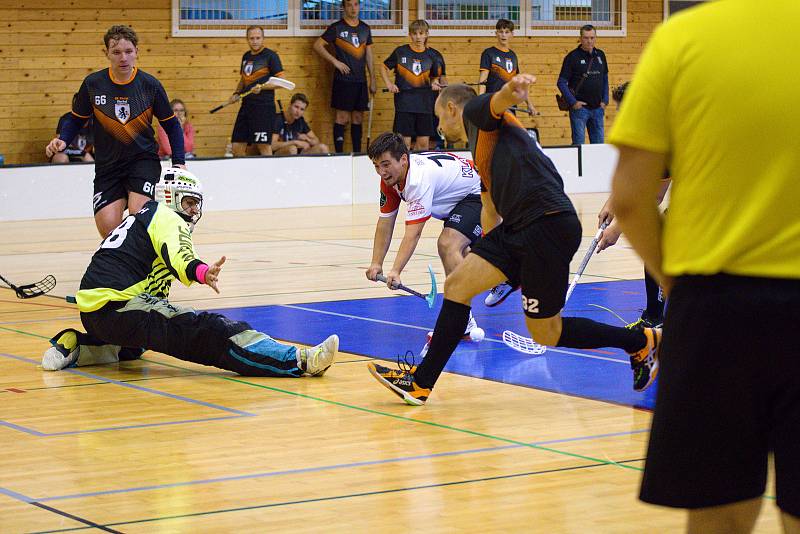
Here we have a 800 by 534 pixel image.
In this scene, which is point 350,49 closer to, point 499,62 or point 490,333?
point 499,62

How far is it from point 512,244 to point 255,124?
12487 millimetres

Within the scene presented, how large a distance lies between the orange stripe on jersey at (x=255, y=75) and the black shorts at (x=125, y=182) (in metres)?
8.58

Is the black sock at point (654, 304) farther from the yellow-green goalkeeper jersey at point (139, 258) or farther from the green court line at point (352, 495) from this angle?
the green court line at point (352, 495)

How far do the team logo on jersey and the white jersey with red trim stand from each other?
7.87 feet

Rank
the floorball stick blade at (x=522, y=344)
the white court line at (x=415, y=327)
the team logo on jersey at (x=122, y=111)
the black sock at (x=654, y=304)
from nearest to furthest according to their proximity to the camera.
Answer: the white court line at (x=415, y=327), the floorball stick blade at (x=522, y=344), the black sock at (x=654, y=304), the team logo on jersey at (x=122, y=111)

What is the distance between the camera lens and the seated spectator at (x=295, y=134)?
58.1 ft

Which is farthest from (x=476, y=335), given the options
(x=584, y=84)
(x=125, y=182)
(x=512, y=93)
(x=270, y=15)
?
(x=584, y=84)

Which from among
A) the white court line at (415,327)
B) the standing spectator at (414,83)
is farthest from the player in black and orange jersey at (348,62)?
the white court line at (415,327)

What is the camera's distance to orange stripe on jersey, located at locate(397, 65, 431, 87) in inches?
728

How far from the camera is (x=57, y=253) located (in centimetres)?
1197

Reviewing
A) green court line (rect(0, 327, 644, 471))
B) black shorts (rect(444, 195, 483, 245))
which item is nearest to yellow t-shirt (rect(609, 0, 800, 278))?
green court line (rect(0, 327, 644, 471))

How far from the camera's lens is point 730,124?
2168 millimetres

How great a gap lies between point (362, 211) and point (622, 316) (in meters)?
8.83

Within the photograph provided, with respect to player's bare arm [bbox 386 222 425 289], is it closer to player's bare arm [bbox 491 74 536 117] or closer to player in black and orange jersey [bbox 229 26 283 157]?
player's bare arm [bbox 491 74 536 117]
